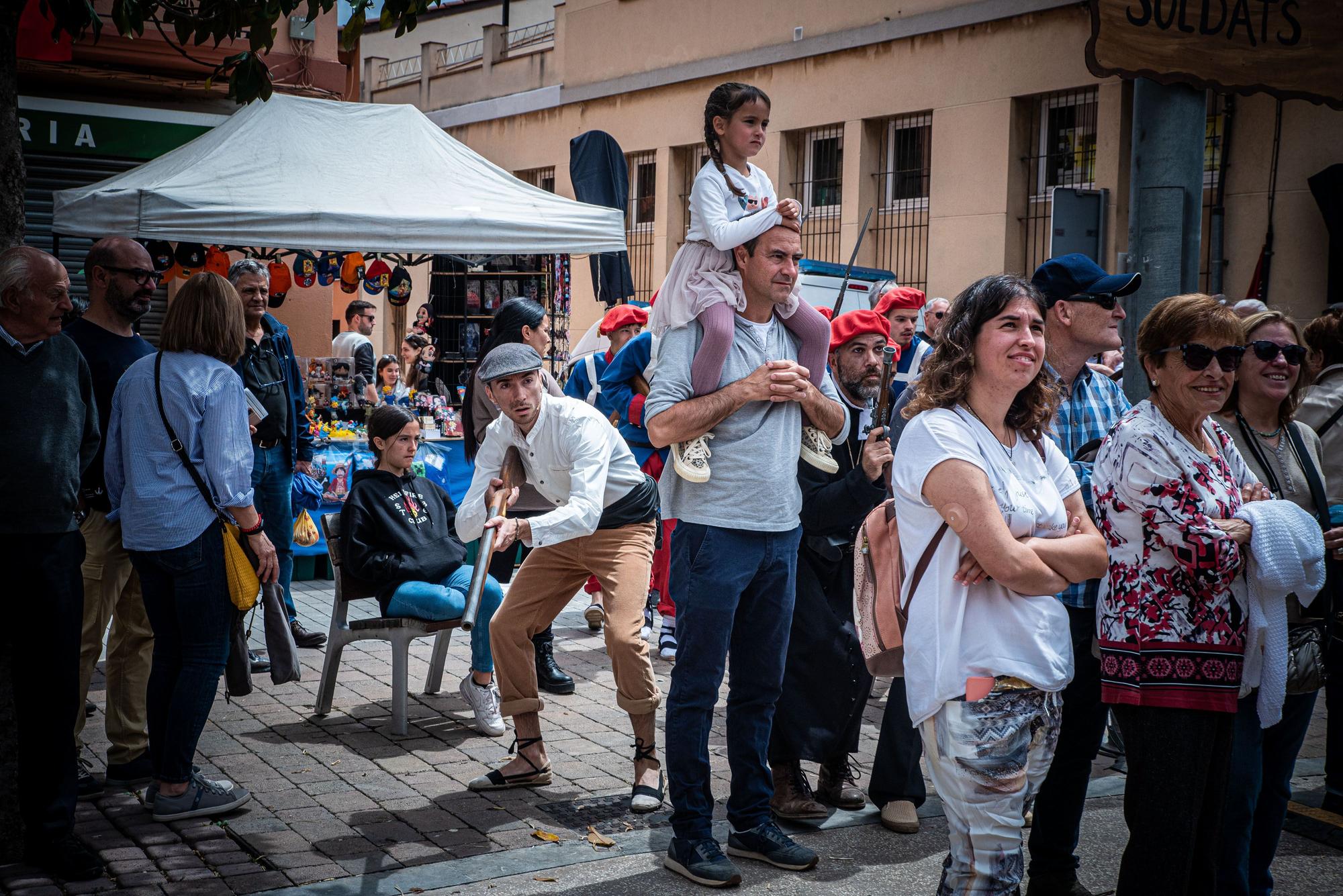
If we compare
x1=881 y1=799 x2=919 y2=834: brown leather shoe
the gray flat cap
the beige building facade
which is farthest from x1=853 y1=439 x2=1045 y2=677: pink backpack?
the beige building facade

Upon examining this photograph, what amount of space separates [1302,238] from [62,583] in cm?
1286

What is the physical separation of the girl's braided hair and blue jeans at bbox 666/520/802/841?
4.37 feet

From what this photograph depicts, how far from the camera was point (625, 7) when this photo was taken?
2169 cm

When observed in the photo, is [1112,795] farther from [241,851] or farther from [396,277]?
[396,277]

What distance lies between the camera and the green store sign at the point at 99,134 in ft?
40.8

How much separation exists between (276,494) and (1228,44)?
6040 millimetres

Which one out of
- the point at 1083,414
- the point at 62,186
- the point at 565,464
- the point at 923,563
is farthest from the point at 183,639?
the point at 62,186

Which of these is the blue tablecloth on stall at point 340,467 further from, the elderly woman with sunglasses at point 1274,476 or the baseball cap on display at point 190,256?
Result: the elderly woman with sunglasses at point 1274,476

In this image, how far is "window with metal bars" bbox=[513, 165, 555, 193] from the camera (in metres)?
23.8

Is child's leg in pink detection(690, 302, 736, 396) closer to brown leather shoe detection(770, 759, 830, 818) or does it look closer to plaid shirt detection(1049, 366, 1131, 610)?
plaid shirt detection(1049, 366, 1131, 610)

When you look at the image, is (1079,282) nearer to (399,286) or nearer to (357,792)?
(357,792)

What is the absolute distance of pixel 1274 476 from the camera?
3.97 metres

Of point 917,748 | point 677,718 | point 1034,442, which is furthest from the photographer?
point 917,748

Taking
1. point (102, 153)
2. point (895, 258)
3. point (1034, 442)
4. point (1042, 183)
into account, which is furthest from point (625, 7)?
point (1034, 442)
